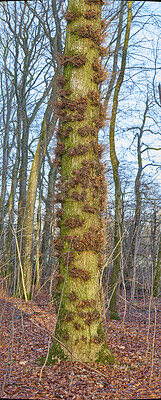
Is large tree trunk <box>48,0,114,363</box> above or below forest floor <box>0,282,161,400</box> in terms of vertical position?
above

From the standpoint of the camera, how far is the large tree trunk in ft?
13.3

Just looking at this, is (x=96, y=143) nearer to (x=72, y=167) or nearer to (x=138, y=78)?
(x=72, y=167)

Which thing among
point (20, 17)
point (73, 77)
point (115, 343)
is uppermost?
point (20, 17)

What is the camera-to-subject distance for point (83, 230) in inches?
164

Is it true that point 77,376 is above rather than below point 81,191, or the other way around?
below

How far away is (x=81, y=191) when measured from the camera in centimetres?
422

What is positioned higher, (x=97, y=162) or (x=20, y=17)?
(x=20, y=17)

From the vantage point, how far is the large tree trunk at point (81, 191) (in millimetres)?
4039

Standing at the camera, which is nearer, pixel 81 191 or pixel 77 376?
pixel 77 376

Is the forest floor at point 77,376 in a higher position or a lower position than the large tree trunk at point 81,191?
lower

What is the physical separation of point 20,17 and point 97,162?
867 cm

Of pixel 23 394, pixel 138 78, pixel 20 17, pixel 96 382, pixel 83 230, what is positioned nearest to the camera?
pixel 23 394

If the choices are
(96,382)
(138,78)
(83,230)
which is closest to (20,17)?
(138,78)

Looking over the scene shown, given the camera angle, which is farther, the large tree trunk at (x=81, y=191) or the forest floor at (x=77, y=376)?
the large tree trunk at (x=81, y=191)
